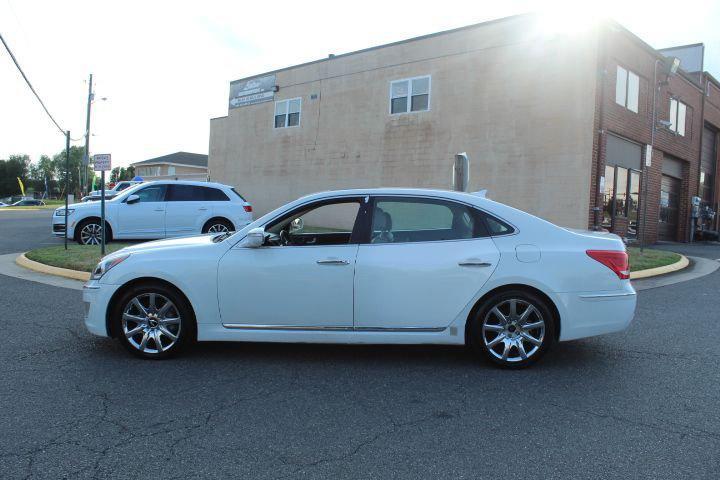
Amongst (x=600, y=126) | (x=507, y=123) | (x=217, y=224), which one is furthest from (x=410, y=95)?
(x=217, y=224)

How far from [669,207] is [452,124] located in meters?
10.6

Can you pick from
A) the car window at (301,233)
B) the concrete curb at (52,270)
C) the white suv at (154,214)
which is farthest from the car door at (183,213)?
the car window at (301,233)

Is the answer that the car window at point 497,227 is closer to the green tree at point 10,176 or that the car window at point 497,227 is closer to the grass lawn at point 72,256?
the grass lawn at point 72,256

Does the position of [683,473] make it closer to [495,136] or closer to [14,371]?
[14,371]

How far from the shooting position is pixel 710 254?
16.9m

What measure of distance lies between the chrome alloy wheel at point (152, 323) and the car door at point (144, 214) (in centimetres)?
888

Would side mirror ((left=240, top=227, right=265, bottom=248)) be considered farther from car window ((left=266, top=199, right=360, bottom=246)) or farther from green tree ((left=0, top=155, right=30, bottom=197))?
green tree ((left=0, top=155, right=30, bottom=197))

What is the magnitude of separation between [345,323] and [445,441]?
159 cm

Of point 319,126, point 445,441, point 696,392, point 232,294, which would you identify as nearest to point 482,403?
point 445,441

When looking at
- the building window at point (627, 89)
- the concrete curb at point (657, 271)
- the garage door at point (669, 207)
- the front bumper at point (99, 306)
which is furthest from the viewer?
the garage door at point (669, 207)

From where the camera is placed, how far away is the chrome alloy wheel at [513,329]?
15.1ft

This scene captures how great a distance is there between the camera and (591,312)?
461 centimetres

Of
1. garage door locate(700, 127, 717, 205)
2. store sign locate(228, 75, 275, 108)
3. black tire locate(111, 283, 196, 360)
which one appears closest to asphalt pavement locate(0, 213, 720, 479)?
black tire locate(111, 283, 196, 360)

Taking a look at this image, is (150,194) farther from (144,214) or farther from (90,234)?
(90,234)
